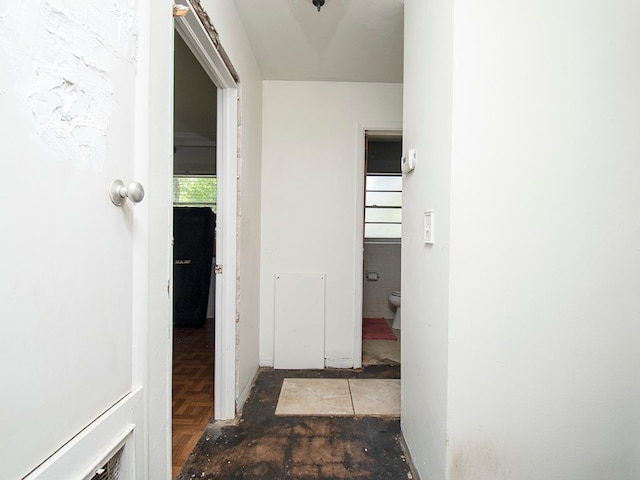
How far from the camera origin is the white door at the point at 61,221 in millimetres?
505

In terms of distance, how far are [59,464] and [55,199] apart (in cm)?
51

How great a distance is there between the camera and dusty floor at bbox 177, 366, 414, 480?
4.61ft

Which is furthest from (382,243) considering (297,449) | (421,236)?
(297,449)

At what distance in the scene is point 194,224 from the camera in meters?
3.75

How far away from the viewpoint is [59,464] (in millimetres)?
579

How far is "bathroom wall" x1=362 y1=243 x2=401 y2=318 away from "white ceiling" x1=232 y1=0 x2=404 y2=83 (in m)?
2.10

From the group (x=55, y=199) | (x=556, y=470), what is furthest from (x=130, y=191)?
(x=556, y=470)

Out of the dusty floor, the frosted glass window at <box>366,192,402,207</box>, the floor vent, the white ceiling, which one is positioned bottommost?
the dusty floor

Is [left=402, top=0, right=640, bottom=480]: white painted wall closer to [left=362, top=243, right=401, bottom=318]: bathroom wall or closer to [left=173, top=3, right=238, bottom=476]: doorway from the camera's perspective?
[left=173, top=3, right=238, bottom=476]: doorway

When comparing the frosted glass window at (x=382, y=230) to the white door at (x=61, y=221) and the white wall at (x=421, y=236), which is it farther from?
the white door at (x=61, y=221)

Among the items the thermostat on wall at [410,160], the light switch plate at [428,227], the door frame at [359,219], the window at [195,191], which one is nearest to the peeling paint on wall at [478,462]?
the light switch plate at [428,227]

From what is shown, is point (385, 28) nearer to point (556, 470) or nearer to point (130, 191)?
point (130, 191)

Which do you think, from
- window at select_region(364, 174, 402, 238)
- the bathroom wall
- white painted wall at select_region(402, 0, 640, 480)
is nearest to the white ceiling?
white painted wall at select_region(402, 0, 640, 480)

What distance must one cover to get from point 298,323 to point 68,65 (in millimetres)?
2181
